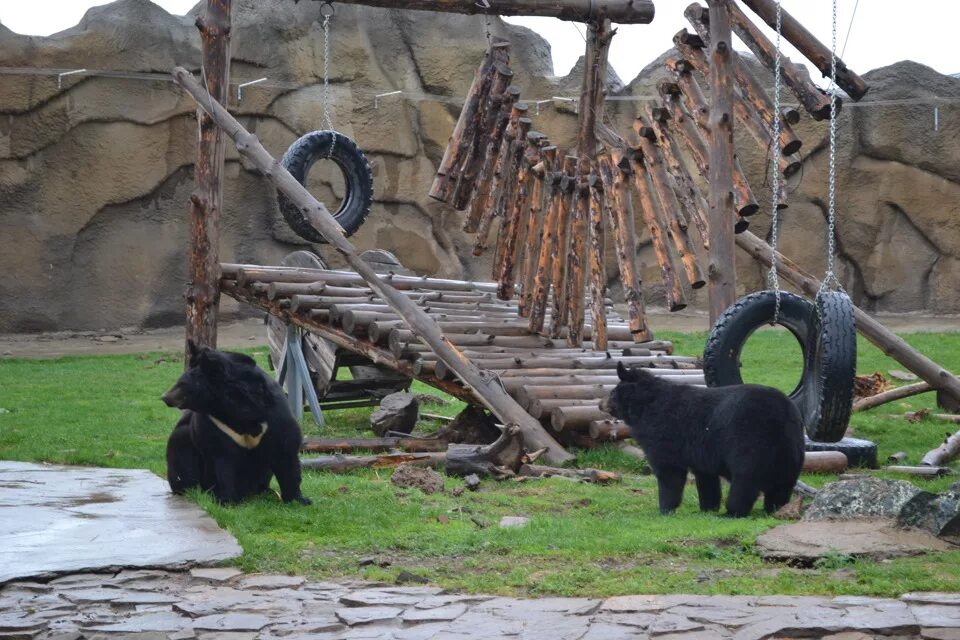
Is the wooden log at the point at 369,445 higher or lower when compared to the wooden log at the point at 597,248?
lower

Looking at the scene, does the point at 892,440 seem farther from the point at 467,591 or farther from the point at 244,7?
the point at 244,7

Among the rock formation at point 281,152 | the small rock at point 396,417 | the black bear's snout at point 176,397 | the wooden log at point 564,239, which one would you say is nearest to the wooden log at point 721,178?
the wooden log at point 564,239

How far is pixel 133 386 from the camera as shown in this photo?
14930 millimetres

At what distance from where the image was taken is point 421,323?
9727 mm

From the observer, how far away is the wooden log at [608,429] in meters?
9.83

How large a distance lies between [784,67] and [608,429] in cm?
326

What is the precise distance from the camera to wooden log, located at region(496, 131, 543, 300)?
11.9 metres

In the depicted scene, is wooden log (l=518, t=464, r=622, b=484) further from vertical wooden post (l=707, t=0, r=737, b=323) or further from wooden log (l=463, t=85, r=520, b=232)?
wooden log (l=463, t=85, r=520, b=232)

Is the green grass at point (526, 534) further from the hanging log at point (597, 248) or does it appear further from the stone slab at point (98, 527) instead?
the hanging log at point (597, 248)

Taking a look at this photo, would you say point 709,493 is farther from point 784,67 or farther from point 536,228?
point 536,228

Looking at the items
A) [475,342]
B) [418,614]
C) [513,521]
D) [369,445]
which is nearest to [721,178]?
[475,342]

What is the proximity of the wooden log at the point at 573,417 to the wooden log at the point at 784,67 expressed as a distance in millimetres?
2955

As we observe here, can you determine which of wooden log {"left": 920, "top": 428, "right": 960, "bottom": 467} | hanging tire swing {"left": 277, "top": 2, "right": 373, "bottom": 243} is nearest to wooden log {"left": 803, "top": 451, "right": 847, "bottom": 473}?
wooden log {"left": 920, "top": 428, "right": 960, "bottom": 467}

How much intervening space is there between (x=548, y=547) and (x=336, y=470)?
11.5ft
